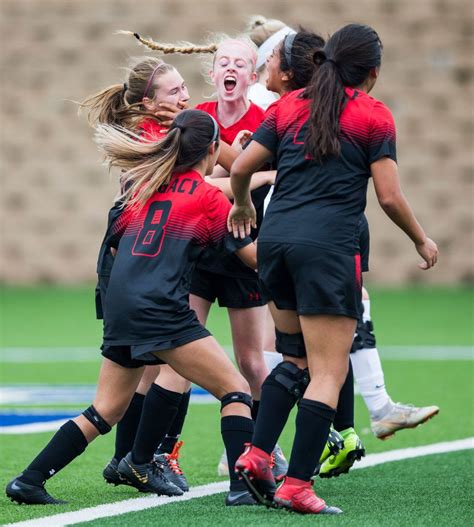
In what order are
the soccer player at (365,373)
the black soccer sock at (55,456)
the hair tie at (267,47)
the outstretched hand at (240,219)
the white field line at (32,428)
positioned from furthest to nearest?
1. the white field line at (32,428)
2. the hair tie at (267,47)
3. the soccer player at (365,373)
4. the black soccer sock at (55,456)
5. the outstretched hand at (240,219)

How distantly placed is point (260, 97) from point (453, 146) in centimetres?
1135

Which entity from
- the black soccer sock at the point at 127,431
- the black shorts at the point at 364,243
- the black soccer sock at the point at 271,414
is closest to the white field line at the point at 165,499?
the black soccer sock at the point at 127,431

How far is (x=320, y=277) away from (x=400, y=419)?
5.06 feet

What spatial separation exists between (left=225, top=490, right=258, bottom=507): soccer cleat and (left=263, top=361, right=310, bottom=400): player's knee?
416 millimetres

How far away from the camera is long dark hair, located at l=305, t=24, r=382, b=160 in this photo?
463 centimetres

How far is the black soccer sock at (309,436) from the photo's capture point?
4637 mm

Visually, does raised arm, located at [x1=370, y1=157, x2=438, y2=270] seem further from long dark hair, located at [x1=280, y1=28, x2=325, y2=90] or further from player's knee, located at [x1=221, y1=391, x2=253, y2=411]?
player's knee, located at [x1=221, y1=391, x2=253, y2=411]

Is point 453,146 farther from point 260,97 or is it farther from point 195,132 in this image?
point 195,132

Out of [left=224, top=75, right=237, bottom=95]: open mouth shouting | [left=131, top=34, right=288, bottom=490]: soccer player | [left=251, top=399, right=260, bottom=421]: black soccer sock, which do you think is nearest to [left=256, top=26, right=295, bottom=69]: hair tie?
[left=131, top=34, right=288, bottom=490]: soccer player

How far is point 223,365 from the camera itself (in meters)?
4.87

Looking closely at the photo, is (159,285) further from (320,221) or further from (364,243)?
(364,243)

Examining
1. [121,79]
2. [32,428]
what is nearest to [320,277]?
[32,428]

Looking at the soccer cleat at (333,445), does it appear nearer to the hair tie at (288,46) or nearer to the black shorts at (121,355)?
the black shorts at (121,355)

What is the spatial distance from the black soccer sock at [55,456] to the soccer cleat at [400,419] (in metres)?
1.62
